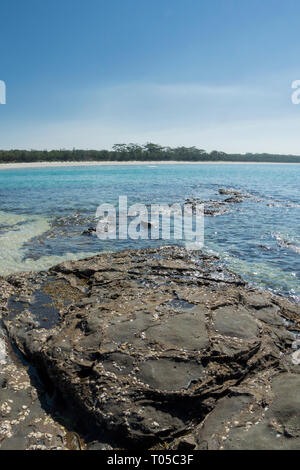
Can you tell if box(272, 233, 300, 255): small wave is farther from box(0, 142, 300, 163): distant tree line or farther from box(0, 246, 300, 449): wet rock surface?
box(0, 142, 300, 163): distant tree line

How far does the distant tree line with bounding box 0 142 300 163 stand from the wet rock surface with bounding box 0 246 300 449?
85.6 metres

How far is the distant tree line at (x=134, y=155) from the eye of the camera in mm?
85750

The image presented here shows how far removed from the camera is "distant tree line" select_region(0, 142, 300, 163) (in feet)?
281

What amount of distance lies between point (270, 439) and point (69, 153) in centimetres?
10071

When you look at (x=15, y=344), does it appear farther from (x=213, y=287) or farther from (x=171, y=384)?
(x=213, y=287)

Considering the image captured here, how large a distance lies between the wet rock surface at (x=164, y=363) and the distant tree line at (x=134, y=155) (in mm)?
85622

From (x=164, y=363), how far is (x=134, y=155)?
371 ft

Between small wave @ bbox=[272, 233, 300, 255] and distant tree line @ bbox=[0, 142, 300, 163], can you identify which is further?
distant tree line @ bbox=[0, 142, 300, 163]

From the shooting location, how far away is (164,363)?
4141mm

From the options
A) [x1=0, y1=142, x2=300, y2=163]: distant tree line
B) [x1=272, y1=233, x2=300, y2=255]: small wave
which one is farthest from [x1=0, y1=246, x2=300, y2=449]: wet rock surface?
[x1=0, y1=142, x2=300, y2=163]: distant tree line

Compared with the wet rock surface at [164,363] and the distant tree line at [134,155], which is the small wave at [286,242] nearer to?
the wet rock surface at [164,363]

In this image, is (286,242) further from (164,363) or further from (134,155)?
(134,155)

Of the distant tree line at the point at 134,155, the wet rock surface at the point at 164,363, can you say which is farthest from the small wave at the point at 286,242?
the distant tree line at the point at 134,155
